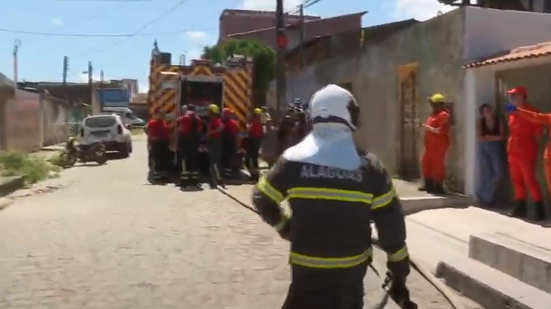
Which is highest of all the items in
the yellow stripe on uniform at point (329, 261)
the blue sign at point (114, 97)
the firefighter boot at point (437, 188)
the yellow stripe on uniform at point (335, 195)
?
the blue sign at point (114, 97)

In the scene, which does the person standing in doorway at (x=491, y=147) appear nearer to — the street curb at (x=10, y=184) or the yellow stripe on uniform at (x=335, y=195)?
the yellow stripe on uniform at (x=335, y=195)

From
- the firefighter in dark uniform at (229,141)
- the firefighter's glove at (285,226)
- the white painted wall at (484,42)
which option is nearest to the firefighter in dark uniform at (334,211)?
the firefighter's glove at (285,226)

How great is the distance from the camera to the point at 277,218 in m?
3.95

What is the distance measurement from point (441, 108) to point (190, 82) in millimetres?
7208

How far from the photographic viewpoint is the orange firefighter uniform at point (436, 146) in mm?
11922

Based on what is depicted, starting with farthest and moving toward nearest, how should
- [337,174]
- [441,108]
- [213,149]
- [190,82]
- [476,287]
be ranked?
[190,82]
[213,149]
[441,108]
[476,287]
[337,174]

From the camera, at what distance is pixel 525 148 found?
9812mm

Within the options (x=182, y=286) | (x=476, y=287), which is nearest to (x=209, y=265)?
(x=182, y=286)

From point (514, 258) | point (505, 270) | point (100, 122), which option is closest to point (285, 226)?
point (514, 258)

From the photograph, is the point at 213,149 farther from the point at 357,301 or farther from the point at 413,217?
the point at 357,301

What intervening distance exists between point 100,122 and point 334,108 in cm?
2436

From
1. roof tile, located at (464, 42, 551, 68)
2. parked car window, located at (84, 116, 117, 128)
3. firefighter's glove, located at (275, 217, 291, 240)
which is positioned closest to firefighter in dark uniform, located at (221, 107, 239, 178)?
roof tile, located at (464, 42, 551, 68)

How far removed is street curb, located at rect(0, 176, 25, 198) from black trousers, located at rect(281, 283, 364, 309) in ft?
41.9

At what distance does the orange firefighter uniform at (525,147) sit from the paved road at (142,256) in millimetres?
2570
